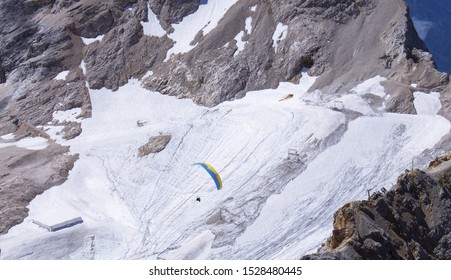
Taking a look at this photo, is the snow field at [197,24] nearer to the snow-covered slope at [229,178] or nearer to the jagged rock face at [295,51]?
the jagged rock face at [295,51]

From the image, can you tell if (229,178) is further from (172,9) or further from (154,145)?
(172,9)

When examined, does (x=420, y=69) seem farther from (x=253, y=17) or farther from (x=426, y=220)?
(x=426, y=220)

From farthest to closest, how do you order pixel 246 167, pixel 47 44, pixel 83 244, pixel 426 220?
1. pixel 47 44
2. pixel 246 167
3. pixel 83 244
4. pixel 426 220

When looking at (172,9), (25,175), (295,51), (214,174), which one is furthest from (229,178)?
(172,9)

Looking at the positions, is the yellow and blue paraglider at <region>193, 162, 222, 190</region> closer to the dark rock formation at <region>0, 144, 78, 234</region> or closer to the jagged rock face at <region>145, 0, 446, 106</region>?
the jagged rock face at <region>145, 0, 446, 106</region>

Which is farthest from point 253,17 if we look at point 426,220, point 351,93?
point 426,220

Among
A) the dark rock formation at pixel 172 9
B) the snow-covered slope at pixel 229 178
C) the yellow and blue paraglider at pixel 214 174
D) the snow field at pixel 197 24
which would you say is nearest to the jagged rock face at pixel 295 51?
the snow field at pixel 197 24
